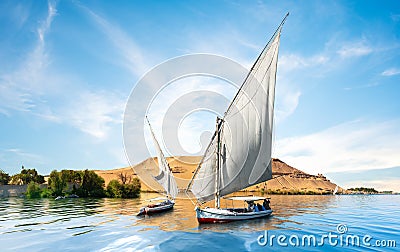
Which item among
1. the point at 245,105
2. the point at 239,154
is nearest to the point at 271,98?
the point at 245,105

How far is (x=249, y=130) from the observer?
31391mm

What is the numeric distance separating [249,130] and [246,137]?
850 millimetres

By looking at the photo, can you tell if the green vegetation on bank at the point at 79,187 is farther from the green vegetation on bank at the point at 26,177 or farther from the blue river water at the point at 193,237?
the blue river water at the point at 193,237

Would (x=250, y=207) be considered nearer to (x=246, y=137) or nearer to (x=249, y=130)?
(x=246, y=137)

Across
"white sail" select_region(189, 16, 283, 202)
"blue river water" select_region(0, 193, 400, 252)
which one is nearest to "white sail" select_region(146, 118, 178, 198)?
"blue river water" select_region(0, 193, 400, 252)

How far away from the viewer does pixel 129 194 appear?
3625 inches

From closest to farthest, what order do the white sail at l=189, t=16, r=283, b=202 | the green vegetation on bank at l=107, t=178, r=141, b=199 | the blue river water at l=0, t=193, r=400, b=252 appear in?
the blue river water at l=0, t=193, r=400, b=252
the white sail at l=189, t=16, r=283, b=202
the green vegetation on bank at l=107, t=178, r=141, b=199

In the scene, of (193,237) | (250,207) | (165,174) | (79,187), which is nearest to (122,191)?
(79,187)

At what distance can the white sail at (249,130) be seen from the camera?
103 feet

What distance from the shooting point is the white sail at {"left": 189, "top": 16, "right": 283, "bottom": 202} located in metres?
31.2

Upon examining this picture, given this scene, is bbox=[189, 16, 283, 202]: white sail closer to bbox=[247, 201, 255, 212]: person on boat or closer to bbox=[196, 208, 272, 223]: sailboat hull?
bbox=[196, 208, 272, 223]: sailboat hull

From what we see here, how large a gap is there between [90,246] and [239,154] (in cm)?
1717

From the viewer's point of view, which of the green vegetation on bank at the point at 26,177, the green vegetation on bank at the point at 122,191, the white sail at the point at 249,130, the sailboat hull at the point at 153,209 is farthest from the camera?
the green vegetation on bank at the point at 26,177

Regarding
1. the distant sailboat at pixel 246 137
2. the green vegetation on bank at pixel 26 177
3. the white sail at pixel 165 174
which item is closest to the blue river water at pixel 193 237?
the distant sailboat at pixel 246 137
